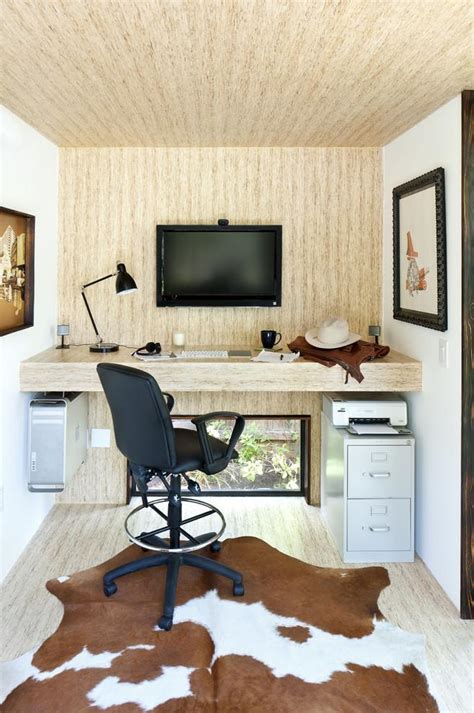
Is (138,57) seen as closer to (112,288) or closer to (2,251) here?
(2,251)

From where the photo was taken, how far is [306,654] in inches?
92.7

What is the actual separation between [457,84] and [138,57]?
4.45ft

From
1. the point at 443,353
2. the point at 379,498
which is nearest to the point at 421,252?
the point at 443,353

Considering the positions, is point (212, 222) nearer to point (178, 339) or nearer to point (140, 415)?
point (178, 339)

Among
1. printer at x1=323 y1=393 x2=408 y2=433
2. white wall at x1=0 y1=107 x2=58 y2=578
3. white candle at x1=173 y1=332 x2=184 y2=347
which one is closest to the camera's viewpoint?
white wall at x1=0 y1=107 x2=58 y2=578

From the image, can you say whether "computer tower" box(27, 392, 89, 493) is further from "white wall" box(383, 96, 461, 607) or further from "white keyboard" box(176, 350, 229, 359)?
"white wall" box(383, 96, 461, 607)

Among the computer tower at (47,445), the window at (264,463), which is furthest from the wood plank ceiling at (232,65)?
the window at (264,463)

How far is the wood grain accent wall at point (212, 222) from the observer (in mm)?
3885

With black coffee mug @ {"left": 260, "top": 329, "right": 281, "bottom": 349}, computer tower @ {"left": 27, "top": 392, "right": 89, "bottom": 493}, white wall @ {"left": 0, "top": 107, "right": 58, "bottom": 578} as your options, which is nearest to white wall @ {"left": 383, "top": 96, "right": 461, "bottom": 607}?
black coffee mug @ {"left": 260, "top": 329, "right": 281, "bottom": 349}

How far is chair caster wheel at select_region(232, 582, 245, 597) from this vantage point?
9.15 feet

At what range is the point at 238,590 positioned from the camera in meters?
2.79

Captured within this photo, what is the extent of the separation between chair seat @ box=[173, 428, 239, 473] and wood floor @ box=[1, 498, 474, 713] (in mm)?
825

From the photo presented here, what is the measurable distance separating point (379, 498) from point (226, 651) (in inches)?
49.0

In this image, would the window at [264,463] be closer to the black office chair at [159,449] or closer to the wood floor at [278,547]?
the wood floor at [278,547]
